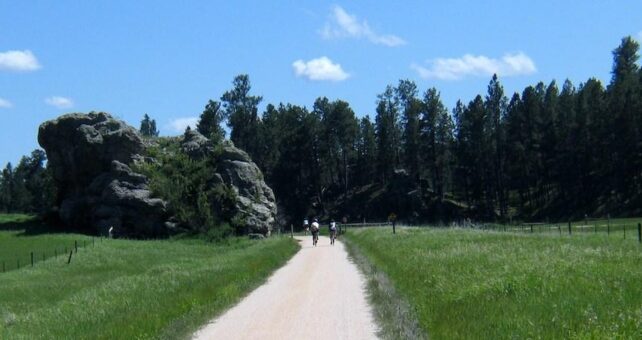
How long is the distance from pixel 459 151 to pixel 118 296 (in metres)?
99.4

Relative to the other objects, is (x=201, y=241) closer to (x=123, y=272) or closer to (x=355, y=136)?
(x=123, y=272)

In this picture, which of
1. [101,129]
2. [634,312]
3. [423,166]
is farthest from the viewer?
[423,166]

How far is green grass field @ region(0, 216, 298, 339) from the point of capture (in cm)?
1508

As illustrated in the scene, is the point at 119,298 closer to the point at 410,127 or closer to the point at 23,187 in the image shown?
the point at 410,127

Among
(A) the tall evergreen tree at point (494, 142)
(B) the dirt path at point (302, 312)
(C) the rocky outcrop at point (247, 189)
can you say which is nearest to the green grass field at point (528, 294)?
(B) the dirt path at point (302, 312)

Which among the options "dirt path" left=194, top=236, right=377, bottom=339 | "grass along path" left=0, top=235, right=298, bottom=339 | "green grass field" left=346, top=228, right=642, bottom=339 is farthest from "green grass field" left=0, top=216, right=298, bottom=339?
"green grass field" left=346, top=228, right=642, bottom=339

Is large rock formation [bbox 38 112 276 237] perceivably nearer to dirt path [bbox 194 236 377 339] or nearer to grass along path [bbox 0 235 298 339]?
grass along path [bbox 0 235 298 339]

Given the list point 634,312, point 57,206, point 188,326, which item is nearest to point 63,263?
point 188,326

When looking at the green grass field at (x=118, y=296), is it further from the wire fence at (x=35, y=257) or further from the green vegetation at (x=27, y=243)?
the green vegetation at (x=27, y=243)

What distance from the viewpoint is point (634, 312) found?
10.4 m

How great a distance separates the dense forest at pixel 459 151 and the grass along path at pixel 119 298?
67787 mm

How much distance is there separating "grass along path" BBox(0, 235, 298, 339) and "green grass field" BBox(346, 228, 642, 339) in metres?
5.13

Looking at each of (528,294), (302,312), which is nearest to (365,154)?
(302,312)

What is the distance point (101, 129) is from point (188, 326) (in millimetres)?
75242
